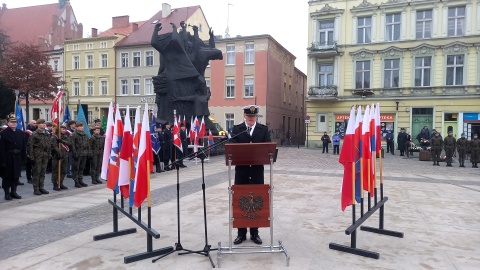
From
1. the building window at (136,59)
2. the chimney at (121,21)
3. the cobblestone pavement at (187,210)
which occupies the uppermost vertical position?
the chimney at (121,21)

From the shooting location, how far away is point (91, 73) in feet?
156

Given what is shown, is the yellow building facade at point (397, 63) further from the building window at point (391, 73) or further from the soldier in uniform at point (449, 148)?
the soldier in uniform at point (449, 148)

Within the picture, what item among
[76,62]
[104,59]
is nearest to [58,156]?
[104,59]

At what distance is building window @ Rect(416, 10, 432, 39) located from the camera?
30.0 metres

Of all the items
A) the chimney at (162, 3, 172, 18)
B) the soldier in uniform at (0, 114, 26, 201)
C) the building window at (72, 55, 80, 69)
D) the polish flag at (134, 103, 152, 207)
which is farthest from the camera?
the building window at (72, 55, 80, 69)

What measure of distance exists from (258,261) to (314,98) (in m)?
29.1

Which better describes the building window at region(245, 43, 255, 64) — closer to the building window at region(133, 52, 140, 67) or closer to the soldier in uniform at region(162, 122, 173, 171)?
the building window at region(133, 52, 140, 67)

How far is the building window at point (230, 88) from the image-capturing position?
39875 millimetres

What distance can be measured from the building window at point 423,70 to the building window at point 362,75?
3.74 m

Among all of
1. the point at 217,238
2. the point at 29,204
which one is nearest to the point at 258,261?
the point at 217,238

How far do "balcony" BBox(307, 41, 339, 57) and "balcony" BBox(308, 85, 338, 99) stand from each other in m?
A: 2.81

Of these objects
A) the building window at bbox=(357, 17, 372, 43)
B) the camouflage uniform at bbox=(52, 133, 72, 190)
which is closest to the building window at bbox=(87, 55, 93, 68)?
the building window at bbox=(357, 17, 372, 43)

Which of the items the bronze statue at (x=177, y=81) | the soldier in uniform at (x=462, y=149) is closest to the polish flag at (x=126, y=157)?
the bronze statue at (x=177, y=81)

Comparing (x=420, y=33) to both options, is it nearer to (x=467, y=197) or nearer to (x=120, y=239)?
(x=467, y=197)
